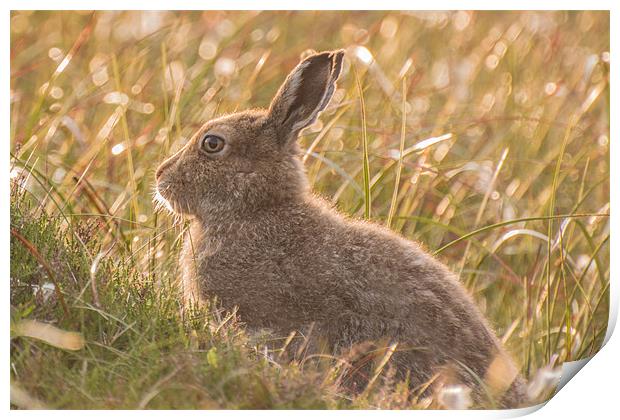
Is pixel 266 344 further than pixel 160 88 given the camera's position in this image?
No

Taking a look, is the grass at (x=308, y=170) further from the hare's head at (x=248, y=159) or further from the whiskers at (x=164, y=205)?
the hare's head at (x=248, y=159)

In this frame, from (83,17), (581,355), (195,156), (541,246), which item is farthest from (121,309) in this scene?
(541,246)

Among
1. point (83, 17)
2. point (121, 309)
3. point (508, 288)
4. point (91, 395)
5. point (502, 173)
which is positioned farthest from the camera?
point (502, 173)

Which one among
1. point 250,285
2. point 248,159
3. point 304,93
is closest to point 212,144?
point 248,159

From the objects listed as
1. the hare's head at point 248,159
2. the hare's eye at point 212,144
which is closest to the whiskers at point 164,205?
the hare's head at point 248,159

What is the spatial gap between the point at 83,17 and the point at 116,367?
2306mm

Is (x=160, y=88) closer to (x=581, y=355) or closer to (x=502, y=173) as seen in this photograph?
(x=502, y=173)

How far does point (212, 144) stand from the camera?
5562 millimetres

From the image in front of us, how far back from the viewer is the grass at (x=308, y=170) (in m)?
4.41

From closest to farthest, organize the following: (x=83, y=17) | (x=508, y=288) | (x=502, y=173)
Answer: (x=83, y=17)
(x=508, y=288)
(x=502, y=173)

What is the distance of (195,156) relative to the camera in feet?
18.4

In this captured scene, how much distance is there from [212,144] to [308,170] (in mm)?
692

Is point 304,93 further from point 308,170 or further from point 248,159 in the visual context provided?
point 308,170

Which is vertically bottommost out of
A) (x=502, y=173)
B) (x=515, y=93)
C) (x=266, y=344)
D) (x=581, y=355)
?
(x=581, y=355)
